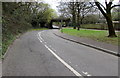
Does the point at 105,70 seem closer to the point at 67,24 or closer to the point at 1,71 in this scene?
the point at 1,71

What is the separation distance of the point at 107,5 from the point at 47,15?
47568 millimetres

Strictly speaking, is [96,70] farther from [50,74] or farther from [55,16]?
[55,16]

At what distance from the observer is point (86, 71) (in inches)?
215

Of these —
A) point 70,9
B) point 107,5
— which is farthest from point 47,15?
point 107,5

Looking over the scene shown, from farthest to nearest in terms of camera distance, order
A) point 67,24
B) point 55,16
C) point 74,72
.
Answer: point 67,24 < point 55,16 < point 74,72

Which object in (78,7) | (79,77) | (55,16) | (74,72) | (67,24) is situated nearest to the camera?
(79,77)

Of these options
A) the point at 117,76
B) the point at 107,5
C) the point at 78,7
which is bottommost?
the point at 117,76

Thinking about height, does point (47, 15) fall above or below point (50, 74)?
above

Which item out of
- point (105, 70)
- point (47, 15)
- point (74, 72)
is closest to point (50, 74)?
point (74, 72)

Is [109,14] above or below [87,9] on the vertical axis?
below

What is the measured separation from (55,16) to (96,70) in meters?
76.2

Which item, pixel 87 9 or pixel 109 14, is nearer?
pixel 109 14

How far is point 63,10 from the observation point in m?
46.7

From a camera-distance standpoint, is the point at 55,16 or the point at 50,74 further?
the point at 55,16
